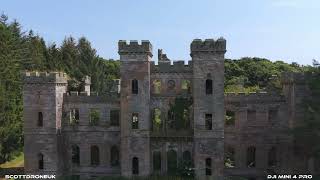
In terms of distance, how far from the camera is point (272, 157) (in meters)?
38.4

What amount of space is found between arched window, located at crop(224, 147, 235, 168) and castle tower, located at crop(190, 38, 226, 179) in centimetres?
400

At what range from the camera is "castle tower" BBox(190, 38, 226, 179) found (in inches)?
1383

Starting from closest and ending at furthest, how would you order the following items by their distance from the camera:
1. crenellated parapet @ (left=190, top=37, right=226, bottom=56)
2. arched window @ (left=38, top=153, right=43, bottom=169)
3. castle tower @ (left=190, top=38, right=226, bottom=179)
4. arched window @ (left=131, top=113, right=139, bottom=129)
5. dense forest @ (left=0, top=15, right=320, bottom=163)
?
crenellated parapet @ (left=190, top=37, right=226, bottom=56), castle tower @ (left=190, top=38, right=226, bottom=179), arched window @ (left=131, top=113, right=139, bottom=129), arched window @ (left=38, top=153, right=43, bottom=169), dense forest @ (left=0, top=15, right=320, bottom=163)

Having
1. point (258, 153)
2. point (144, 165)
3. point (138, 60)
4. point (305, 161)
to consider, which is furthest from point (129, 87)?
point (305, 161)

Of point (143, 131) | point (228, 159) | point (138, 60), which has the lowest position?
point (228, 159)

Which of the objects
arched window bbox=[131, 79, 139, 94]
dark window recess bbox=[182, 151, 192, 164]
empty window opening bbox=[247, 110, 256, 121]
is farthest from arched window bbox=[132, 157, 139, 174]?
empty window opening bbox=[247, 110, 256, 121]

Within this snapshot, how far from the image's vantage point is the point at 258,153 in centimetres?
3775

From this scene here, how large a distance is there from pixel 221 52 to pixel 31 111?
15.3m

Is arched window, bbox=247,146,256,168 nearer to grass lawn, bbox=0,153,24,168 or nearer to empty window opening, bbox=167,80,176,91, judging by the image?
empty window opening, bbox=167,80,176,91

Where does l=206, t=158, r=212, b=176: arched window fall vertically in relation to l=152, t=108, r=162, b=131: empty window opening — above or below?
below

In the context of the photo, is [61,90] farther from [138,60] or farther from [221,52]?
[221,52]

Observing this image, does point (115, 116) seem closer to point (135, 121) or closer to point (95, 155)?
point (135, 121)

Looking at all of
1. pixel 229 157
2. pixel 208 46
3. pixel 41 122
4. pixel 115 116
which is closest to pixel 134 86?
pixel 115 116

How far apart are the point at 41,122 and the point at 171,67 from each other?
36.2 feet
